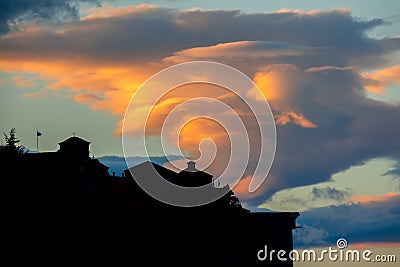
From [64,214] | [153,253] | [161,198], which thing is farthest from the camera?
[161,198]

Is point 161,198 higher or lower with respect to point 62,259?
higher

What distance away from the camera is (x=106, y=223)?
214ft

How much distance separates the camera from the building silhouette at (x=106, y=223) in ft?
197

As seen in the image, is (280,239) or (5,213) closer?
(5,213)

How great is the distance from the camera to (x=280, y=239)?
90.1 meters

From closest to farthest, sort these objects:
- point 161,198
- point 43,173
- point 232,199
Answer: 1. point 43,173
2. point 161,198
3. point 232,199

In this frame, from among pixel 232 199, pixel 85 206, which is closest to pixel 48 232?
pixel 85 206

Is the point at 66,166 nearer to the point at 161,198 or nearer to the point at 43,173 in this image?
the point at 43,173

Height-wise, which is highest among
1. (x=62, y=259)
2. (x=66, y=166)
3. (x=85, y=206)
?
(x=66, y=166)

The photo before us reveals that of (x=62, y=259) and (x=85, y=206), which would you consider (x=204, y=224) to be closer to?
(x=85, y=206)

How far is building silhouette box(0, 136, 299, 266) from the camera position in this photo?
60094 millimetres

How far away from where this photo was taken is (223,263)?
81.9 metres

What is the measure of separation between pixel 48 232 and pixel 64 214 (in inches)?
117

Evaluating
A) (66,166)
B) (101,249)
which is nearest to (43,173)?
(66,166)
